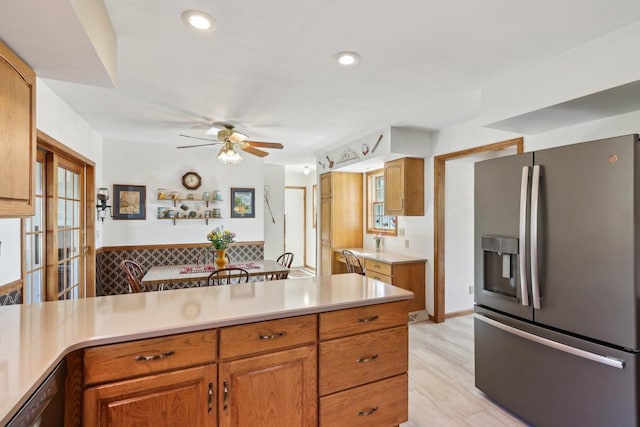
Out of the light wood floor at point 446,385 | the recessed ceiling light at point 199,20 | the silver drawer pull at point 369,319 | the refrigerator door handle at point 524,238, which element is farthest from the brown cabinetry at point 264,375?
the recessed ceiling light at point 199,20

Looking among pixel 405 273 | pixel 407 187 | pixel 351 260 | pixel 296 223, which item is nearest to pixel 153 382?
pixel 405 273

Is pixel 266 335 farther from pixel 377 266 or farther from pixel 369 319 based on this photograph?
pixel 377 266

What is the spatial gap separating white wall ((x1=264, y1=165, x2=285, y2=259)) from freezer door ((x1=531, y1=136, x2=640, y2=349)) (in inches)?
210

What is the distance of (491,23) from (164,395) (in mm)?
2514

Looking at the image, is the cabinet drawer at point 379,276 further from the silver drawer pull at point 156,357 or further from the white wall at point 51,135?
the white wall at point 51,135

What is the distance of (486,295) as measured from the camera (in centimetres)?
238

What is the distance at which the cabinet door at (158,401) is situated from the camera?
1297 millimetres

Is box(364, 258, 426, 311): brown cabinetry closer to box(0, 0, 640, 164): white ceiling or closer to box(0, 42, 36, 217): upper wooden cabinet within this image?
box(0, 0, 640, 164): white ceiling

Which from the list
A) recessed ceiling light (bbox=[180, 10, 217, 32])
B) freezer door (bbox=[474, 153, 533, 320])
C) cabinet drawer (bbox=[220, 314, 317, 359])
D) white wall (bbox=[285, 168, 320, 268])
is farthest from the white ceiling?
white wall (bbox=[285, 168, 320, 268])

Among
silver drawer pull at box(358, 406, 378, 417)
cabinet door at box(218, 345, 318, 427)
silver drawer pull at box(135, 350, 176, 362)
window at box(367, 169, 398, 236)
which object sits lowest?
silver drawer pull at box(358, 406, 378, 417)

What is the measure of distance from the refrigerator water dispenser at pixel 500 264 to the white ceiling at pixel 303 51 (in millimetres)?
1275

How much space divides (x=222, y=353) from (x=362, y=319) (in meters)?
0.77

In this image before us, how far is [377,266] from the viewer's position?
4.40 metres

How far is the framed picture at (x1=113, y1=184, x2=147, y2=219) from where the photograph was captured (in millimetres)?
4730
